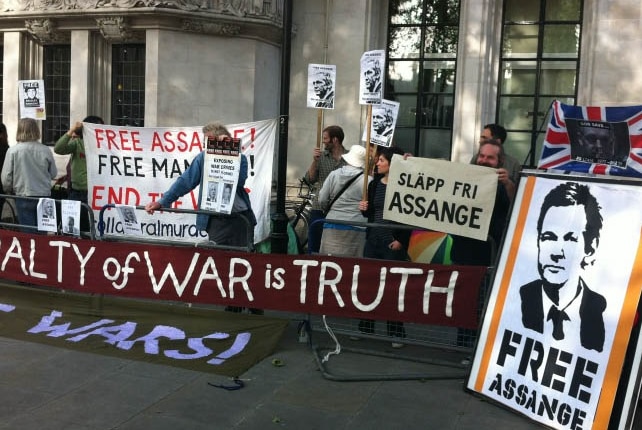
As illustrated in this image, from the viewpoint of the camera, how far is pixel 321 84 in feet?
28.0

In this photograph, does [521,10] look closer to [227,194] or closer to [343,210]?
[343,210]

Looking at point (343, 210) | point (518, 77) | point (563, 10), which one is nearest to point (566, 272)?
point (343, 210)

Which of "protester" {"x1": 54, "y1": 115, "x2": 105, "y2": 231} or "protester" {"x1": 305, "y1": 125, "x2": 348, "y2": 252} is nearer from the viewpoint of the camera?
"protester" {"x1": 305, "y1": 125, "x2": 348, "y2": 252}

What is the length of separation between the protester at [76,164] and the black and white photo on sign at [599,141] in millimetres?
6111

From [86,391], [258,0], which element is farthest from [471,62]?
[86,391]

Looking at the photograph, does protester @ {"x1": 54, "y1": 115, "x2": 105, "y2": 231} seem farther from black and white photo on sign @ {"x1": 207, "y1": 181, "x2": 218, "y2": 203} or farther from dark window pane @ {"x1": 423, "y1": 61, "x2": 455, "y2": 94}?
dark window pane @ {"x1": 423, "y1": 61, "x2": 455, "y2": 94}

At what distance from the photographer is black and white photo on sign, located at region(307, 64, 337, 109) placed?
8523 millimetres

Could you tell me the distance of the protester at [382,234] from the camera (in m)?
6.53

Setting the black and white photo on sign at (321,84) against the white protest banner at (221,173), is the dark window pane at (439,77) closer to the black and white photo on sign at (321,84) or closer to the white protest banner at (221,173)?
the black and white photo on sign at (321,84)

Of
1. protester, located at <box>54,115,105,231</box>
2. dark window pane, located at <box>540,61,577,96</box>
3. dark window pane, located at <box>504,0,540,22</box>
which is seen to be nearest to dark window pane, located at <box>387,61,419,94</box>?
dark window pane, located at <box>504,0,540,22</box>

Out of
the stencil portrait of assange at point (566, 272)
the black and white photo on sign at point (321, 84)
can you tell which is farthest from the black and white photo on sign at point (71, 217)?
the stencil portrait of assange at point (566, 272)

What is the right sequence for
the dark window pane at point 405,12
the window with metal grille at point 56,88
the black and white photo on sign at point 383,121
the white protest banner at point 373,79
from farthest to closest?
the window with metal grille at point 56,88 → the dark window pane at point 405,12 → the black and white photo on sign at point 383,121 → the white protest banner at point 373,79

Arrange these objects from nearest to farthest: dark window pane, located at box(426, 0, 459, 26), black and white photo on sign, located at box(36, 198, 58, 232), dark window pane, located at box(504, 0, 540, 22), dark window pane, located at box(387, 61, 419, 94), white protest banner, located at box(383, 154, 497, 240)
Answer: white protest banner, located at box(383, 154, 497, 240) < black and white photo on sign, located at box(36, 198, 58, 232) < dark window pane, located at box(504, 0, 540, 22) < dark window pane, located at box(426, 0, 459, 26) < dark window pane, located at box(387, 61, 419, 94)

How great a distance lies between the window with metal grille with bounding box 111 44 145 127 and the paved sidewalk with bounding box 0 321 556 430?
22.0 feet
